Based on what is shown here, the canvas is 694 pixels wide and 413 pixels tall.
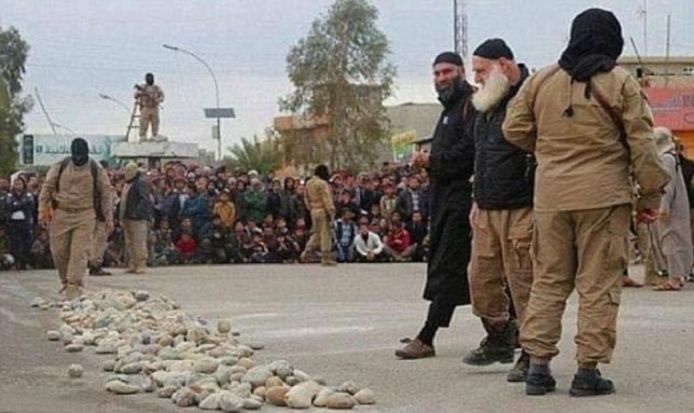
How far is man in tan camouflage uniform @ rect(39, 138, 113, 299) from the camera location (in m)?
14.7

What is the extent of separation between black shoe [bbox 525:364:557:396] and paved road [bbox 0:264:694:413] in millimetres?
79

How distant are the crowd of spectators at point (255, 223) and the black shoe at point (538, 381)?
16.4 m

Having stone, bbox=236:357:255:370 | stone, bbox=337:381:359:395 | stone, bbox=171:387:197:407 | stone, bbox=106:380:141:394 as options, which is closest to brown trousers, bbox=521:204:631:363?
stone, bbox=337:381:359:395

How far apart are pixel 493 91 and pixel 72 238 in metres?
7.50

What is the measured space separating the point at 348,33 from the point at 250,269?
51.2 meters

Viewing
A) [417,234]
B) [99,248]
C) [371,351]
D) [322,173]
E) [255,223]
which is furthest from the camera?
[255,223]

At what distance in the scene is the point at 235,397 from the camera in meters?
7.63

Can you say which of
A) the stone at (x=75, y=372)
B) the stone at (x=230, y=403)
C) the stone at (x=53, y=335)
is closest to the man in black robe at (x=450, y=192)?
the stone at (x=230, y=403)

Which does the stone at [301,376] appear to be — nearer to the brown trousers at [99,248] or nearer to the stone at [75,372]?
the stone at [75,372]

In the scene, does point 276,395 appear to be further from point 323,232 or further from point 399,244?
point 399,244

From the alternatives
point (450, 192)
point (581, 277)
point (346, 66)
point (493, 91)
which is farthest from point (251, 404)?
point (346, 66)

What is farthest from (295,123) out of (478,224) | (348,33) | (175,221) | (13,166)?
(478,224)

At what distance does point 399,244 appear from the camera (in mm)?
24547

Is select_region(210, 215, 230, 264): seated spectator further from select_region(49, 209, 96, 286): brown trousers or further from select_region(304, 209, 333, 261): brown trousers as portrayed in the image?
select_region(49, 209, 96, 286): brown trousers
